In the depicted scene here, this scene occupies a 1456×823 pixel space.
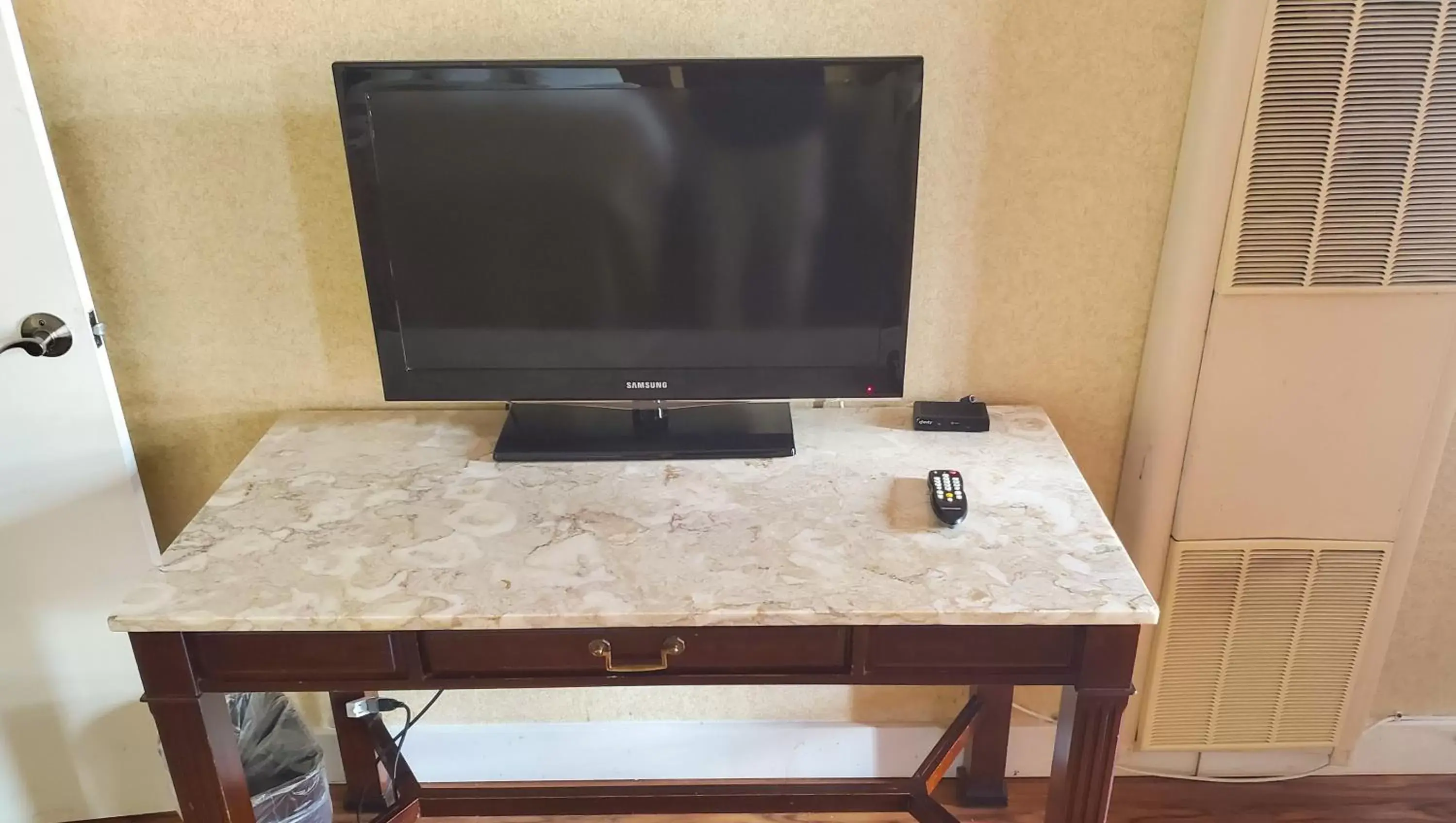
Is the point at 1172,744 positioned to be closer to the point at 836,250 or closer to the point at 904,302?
the point at 904,302

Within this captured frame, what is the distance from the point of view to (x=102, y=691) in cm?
179

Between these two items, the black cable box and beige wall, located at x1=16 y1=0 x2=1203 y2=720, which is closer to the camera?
beige wall, located at x1=16 y1=0 x2=1203 y2=720

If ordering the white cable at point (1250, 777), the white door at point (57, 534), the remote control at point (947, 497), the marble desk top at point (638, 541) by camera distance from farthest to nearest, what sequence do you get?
the white cable at point (1250, 777) → the white door at point (57, 534) → the remote control at point (947, 497) → the marble desk top at point (638, 541)

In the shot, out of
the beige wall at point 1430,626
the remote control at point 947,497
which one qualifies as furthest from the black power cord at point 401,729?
the beige wall at point 1430,626

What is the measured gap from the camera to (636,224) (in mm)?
1432

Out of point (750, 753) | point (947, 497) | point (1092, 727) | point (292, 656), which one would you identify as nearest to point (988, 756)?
point (750, 753)

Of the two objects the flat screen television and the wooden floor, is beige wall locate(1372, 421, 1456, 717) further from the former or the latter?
the flat screen television

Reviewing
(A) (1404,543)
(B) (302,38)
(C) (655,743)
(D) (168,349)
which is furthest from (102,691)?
(A) (1404,543)

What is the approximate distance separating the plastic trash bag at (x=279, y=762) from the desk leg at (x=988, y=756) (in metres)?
1.20

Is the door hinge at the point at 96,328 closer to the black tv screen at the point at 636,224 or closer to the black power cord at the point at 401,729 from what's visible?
the black tv screen at the point at 636,224

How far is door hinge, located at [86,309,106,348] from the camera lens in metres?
1.53

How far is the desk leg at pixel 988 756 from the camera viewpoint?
185cm

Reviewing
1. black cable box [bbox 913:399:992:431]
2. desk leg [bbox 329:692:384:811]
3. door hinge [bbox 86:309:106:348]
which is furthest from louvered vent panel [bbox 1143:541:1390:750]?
door hinge [bbox 86:309:106:348]

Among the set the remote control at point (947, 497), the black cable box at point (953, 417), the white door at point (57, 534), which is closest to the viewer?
the remote control at point (947, 497)
